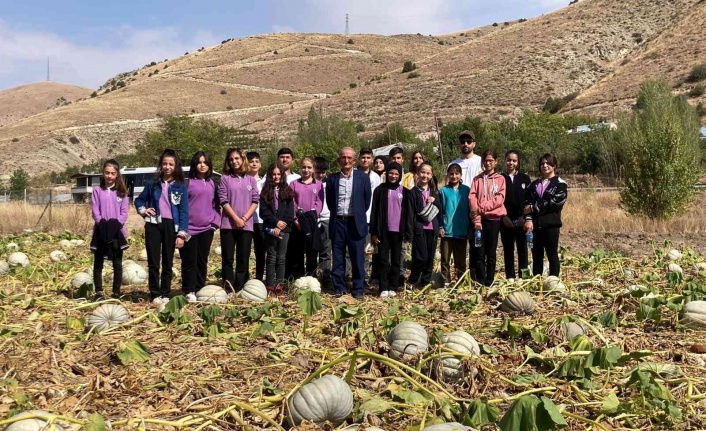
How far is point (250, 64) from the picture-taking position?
97.1 meters

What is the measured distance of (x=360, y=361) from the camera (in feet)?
13.4

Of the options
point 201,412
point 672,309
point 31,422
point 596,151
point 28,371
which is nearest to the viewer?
point 31,422

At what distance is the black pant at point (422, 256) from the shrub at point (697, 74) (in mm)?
51537

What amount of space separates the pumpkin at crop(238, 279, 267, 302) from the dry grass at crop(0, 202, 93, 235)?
9.76 m

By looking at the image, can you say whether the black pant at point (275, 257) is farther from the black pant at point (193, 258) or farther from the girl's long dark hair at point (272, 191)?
the black pant at point (193, 258)

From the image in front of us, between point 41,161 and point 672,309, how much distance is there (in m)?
62.9

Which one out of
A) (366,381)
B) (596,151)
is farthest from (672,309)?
(596,151)

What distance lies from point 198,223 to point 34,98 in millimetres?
144931

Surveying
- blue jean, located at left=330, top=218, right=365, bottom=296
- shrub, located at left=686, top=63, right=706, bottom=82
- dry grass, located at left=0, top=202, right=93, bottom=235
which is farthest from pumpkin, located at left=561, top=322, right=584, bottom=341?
shrub, located at left=686, top=63, right=706, bottom=82

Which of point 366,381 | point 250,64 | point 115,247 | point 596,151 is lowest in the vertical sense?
point 366,381

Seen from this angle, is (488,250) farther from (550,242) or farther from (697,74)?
(697,74)

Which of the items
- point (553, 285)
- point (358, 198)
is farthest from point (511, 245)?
point (358, 198)

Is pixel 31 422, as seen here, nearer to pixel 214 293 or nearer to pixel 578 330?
pixel 214 293

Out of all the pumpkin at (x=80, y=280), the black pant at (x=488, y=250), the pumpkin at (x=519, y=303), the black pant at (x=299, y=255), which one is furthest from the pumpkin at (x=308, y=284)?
the pumpkin at (x=80, y=280)
